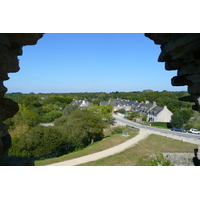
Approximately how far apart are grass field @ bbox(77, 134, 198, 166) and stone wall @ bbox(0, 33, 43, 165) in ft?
29.4

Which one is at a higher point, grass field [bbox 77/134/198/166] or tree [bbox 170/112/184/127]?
tree [bbox 170/112/184/127]

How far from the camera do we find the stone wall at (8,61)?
3.87 metres

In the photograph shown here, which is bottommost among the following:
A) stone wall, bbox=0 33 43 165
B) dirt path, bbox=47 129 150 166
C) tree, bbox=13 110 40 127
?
dirt path, bbox=47 129 150 166

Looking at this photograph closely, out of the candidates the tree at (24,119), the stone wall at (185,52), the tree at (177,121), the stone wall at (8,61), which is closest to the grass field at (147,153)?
the stone wall at (8,61)

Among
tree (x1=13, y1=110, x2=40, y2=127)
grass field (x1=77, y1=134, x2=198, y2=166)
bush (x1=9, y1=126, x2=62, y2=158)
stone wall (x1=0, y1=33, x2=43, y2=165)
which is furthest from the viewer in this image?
tree (x1=13, y1=110, x2=40, y2=127)

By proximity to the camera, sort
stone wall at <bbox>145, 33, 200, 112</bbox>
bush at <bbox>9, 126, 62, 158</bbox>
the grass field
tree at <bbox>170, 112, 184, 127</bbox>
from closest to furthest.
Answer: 1. stone wall at <bbox>145, 33, 200, 112</bbox>
2. the grass field
3. bush at <bbox>9, 126, 62, 158</bbox>
4. tree at <bbox>170, 112, 184, 127</bbox>

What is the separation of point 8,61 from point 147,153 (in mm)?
13742

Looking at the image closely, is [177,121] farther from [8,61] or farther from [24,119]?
[8,61]

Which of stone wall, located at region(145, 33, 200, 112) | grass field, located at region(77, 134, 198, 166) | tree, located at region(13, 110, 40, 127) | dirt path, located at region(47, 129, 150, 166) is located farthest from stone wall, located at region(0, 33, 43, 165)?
tree, located at region(13, 110, 40, 127)

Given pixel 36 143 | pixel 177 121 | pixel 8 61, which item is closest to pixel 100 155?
pixel 36 143

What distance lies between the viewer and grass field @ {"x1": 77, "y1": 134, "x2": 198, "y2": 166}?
12.8 m

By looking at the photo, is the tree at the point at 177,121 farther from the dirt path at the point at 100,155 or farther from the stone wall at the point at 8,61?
the stone wall at the point at 8,61

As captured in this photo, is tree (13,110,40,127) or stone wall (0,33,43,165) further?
tree (13,110,40,127)

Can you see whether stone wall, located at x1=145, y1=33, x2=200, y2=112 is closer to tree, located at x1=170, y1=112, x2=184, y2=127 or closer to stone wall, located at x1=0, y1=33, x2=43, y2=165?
stone wall, located at x1=0, y1=33, x2=43, y2=165
